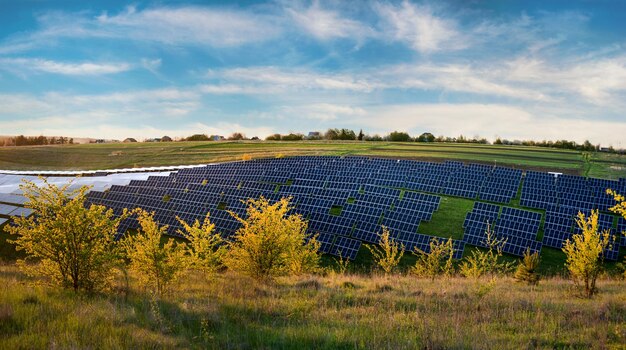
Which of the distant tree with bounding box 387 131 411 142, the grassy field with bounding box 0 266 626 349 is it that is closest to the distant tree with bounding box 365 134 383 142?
the distant tree with bounding box 387 131 411 142

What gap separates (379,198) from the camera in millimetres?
48531

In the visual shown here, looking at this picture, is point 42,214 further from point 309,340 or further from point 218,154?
point 218,154

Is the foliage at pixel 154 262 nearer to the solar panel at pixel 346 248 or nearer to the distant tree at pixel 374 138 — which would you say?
the solar panel at pixel 346 248

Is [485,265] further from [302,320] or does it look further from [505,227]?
[302,320]

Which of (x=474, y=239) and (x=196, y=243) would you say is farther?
(x=474, y=239)

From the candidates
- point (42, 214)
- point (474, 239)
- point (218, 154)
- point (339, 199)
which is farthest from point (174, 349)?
point (218, 154)

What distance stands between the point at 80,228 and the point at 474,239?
34.1 meters

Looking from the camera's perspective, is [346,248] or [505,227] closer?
[346,248]

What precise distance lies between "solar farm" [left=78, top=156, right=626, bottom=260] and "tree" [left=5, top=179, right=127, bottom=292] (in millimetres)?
22585

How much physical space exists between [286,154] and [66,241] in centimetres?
7496

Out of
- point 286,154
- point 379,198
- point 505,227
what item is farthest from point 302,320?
point 286,154

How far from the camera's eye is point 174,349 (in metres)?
10.5

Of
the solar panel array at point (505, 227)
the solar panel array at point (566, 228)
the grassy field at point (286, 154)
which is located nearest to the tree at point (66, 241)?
the solar panel array at point (505, 227)

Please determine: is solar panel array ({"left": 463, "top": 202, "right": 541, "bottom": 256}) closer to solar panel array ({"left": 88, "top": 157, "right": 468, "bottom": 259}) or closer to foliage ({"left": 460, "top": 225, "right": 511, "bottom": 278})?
foliage ({"left": 460, "top": 225, "right": 511, "bottom": 278})
